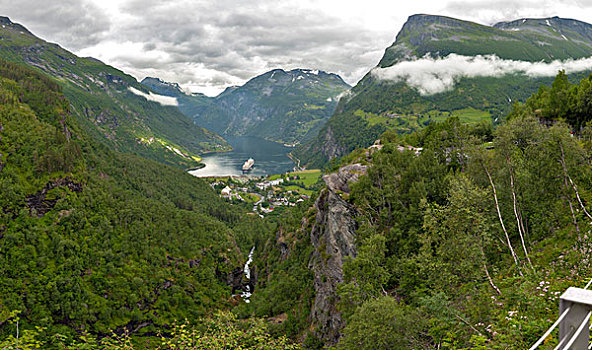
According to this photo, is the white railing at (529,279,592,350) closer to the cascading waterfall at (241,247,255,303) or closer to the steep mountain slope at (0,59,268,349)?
the steep mountain slope at (0,59,268,349)

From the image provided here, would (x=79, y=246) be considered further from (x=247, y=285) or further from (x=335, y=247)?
(x=335, y=247)

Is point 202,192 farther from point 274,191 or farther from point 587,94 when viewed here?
point 587,94

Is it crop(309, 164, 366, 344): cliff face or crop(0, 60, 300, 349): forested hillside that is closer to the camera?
crop(309, 164, 366, 344): cliff face

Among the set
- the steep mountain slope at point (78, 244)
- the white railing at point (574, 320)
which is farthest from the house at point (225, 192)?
the white railing at point (574, 320)

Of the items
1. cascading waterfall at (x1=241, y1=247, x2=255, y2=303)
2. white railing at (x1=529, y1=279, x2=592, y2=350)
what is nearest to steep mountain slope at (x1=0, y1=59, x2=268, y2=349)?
cascading waterfall at (x1=241, y1=247, x2=255, y2=303)

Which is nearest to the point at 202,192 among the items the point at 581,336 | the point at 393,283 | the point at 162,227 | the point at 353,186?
the point at 162,227
